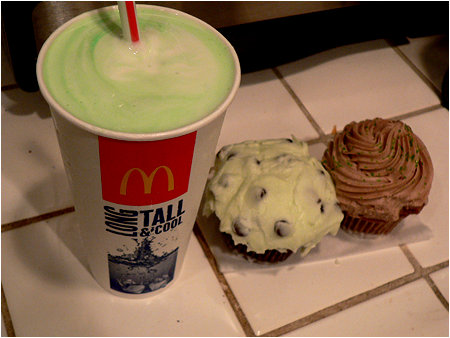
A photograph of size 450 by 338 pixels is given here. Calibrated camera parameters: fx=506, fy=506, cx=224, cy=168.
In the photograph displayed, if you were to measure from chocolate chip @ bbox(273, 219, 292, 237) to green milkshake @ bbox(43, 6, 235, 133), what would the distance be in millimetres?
223

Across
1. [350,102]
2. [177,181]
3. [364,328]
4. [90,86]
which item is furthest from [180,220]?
[350,102]

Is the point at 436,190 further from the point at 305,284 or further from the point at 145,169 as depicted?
the point at 145,169

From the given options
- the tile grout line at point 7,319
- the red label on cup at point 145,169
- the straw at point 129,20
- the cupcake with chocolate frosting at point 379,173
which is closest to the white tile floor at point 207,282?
the tile grout line at point 7,319

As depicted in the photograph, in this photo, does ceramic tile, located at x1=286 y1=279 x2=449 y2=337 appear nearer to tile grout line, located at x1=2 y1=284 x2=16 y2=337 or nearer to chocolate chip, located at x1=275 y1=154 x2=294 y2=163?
chocolate chip, located at x1=275 y1=154 x2=294 y2=163

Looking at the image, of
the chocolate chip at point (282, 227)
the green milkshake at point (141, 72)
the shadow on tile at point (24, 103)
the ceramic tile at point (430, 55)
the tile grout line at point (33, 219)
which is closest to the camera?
the green milkshake at point (141, 72)

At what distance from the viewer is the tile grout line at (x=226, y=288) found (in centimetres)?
→ 66

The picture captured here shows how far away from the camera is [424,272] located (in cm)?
73

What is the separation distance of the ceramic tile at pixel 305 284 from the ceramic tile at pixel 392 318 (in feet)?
0.07

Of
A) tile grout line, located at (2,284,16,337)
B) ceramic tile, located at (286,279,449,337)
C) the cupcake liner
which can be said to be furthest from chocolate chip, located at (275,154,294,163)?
tile grout line, located at (2,284,16,337)

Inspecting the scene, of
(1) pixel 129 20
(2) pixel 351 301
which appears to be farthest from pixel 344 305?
(1) pixel 129 20

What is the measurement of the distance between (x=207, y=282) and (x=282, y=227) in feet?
0.51

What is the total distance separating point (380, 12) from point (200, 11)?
35cm

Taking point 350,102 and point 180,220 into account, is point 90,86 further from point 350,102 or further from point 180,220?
point 350,102

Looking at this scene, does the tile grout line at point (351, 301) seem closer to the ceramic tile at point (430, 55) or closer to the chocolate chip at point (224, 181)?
the chocolate chip at point (224, 181)
